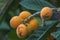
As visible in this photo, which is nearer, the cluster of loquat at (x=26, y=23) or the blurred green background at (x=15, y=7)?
the cluster of loquat at (x=26, y=23)

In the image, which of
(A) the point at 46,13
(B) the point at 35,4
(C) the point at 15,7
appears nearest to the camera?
(A) the point at 46,13

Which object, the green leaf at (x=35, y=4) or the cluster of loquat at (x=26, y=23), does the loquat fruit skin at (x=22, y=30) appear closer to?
the cluster of loquat at (x=26, y=23)

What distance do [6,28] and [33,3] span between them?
53 cm

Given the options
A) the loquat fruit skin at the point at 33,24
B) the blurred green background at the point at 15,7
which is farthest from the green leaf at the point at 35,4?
the loquat fruit skin at the point at 33,24

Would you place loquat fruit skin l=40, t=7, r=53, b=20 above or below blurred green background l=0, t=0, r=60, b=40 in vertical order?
above

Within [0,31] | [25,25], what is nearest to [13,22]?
[25,25]

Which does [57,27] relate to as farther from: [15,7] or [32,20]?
[15,7]

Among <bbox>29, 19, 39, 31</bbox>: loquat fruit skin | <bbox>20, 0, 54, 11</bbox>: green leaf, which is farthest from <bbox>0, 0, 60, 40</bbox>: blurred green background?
<bbox>29, 19, 39, 31</bbox>: loquat fruit skin

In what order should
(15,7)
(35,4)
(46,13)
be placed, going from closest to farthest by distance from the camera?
(46,13) < (35,4) < (15,7)

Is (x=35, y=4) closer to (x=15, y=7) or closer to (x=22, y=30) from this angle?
(x=22, y=30)

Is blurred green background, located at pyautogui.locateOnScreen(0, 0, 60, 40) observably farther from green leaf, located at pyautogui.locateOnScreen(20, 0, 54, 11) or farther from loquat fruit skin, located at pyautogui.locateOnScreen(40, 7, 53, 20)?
loquat fruit skin, located at pyautogui.locateOnScreen(40, 7, 53, 20)

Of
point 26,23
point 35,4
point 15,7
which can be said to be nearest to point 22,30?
point 26,23

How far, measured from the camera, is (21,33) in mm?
874

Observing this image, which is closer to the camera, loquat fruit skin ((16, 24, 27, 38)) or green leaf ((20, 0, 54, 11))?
loquat fruit skin ((16, 24, 27, 38))
